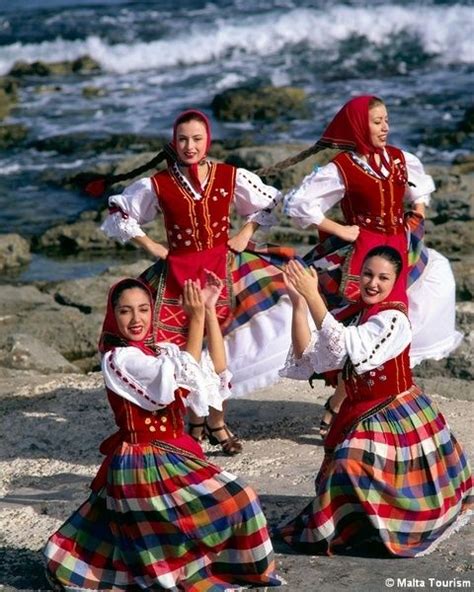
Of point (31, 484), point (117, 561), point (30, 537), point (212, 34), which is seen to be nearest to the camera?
point (117, 561)

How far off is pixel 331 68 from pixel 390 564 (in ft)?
61.9

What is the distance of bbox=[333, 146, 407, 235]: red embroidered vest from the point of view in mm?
7180

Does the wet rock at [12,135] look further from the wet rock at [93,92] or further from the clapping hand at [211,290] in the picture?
the clapping hand at [211,290]

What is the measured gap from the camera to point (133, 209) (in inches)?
286

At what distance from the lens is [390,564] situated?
18.4 feet

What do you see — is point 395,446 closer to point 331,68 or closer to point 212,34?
point 331,68

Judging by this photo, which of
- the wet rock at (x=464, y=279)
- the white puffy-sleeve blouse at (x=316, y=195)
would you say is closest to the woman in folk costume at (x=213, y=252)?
the white puffy-sleeve blouse at (x=316, y=195)

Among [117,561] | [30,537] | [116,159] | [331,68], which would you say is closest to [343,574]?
[117,561]

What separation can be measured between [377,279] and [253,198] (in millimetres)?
1692

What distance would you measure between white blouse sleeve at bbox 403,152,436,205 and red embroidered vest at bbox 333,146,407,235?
23cm

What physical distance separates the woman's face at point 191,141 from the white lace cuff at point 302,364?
1.38 m

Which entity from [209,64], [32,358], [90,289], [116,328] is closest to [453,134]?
[90,289]

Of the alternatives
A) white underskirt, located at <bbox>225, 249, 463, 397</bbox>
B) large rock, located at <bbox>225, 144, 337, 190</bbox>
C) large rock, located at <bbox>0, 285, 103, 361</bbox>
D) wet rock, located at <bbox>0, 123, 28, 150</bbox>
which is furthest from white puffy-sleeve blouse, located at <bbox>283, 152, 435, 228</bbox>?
wet rock, located at <bbox>0, 123, 28, 150</bbox>

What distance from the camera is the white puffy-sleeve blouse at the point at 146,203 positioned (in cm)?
724
